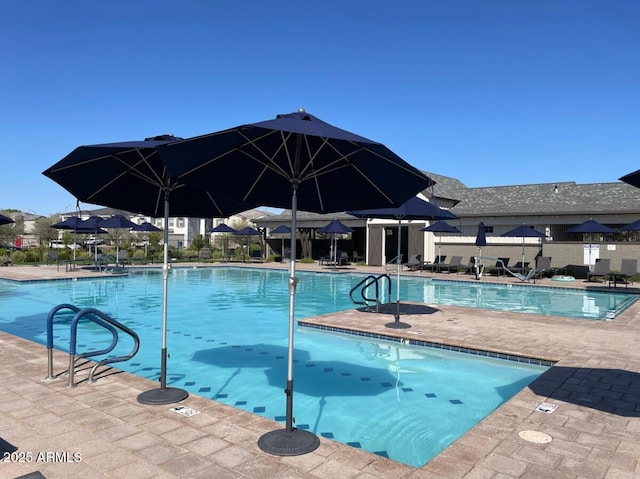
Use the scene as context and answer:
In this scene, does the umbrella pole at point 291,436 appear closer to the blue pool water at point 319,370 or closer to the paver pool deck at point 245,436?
the paver pool deck at point 245,436

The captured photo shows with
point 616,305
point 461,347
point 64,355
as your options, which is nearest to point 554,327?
point 461,347

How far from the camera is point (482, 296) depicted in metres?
15.8

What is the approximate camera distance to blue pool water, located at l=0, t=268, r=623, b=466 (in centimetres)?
519

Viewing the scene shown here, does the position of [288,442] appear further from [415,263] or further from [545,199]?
[545,199]

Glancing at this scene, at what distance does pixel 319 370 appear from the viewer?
23.6ft

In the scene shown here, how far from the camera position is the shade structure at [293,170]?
3600 millimetres

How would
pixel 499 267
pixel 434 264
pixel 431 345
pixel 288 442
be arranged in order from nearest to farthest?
pixel 288 442, pixel 431 345, pixel 499 267, pixel 434 264

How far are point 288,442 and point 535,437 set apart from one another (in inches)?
84.0

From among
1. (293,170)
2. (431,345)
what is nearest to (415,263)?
(431,345)

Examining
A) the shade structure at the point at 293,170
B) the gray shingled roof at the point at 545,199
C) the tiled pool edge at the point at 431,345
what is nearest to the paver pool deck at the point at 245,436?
the shade structure at the point at 293,170

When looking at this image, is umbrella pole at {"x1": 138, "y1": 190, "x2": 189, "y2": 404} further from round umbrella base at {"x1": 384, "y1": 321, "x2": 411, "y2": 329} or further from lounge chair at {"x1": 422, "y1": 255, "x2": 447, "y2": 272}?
lounge chair at {"x1": 422, "y1": 255, "x2": 447, "y2": 272}

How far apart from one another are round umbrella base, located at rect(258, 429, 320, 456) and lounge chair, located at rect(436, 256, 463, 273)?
20243mm

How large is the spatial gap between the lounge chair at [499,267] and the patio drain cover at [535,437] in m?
18.8

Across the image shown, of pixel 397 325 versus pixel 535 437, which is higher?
pixel 397 325
